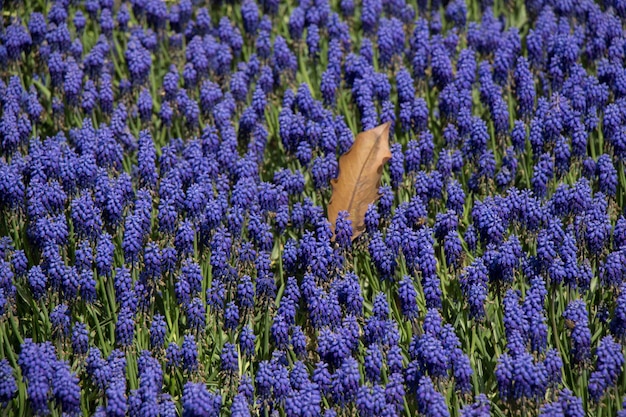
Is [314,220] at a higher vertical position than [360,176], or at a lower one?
lower

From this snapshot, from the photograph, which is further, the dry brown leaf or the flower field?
Result: the dry brown leaf

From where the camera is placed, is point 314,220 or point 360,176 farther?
point 360,176

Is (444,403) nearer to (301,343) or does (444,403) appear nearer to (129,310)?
(301,343)

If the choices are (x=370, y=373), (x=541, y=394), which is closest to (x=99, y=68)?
(x=370, y=373)

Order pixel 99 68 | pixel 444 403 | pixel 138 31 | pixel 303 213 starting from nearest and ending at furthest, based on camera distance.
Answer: pixel 444 403, pixel 303 213, pixel 99 68, pixel 138 31
